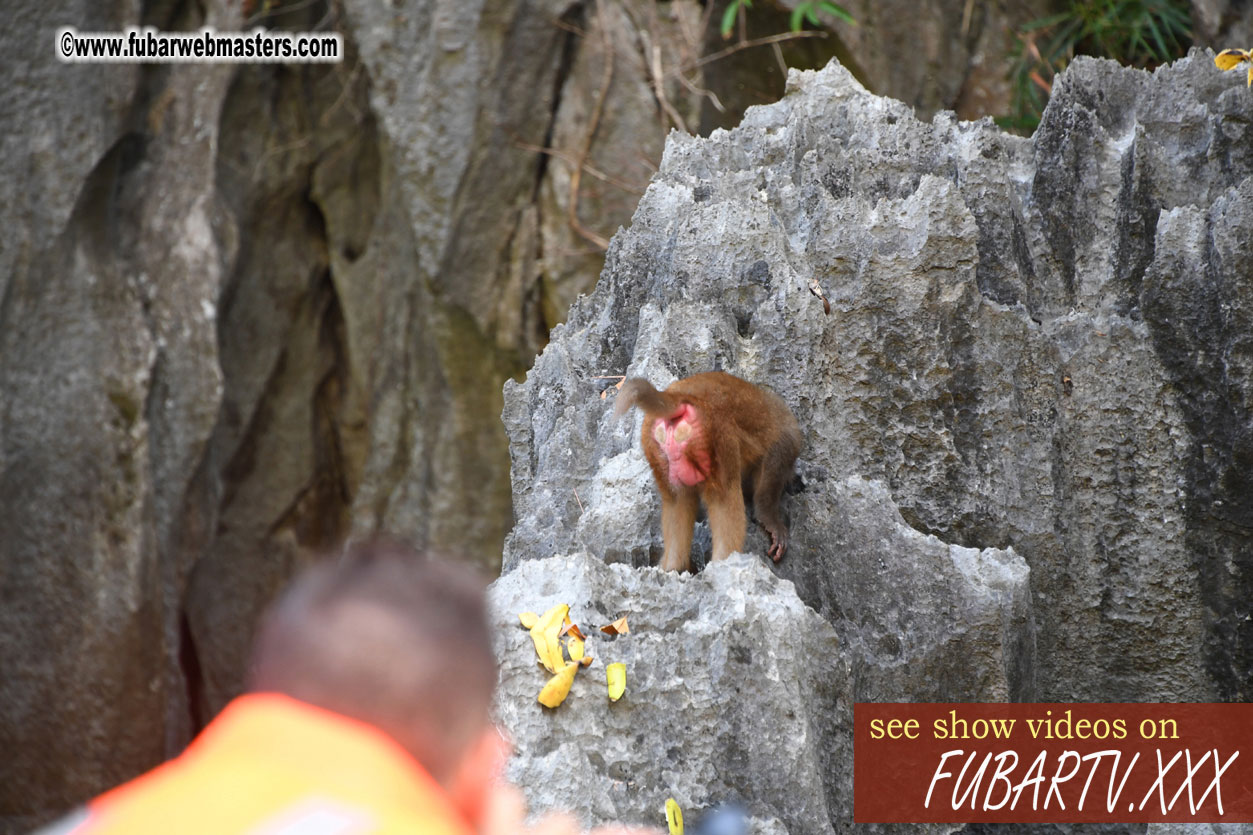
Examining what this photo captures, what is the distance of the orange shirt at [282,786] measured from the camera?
0.83 metres

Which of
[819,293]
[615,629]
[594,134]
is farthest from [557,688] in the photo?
[594,134]

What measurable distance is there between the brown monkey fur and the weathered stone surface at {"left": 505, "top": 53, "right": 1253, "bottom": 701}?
12 centimetres

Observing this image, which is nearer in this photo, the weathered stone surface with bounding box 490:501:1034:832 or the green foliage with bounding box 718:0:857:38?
the weathered stone surface with bounding box 490:501:1034:832

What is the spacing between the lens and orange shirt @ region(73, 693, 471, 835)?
834 millimetres

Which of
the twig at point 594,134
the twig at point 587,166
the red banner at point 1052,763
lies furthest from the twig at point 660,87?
the red banner at point 1052,763

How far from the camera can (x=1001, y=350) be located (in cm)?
311

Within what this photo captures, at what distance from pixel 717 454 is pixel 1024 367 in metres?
0.95

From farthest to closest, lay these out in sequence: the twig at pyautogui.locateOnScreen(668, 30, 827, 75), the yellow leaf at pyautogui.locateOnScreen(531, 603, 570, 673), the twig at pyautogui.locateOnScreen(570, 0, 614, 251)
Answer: the twig at pyautogui.locateOnScreen(570, 0, 614, 251) < the twig at pyautogui.locateOnScreen(668, 30, 827, 75) < the yellow leaf at pyautogui.locateOnScreen(531, 603, 570, 673)

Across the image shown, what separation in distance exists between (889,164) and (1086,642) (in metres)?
1.44

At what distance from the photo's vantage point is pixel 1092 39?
6.17m

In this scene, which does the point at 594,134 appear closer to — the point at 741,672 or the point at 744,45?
the point at 744,45

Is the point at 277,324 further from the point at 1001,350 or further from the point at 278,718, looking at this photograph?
the point at 278,718

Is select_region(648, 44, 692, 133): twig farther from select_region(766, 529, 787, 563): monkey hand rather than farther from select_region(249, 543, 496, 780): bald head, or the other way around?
select_region(249, 543, 496, 780): bald head

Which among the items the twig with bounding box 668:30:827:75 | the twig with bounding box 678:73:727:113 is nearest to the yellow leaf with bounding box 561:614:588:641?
the twig with bounding box 678:73:727:113
